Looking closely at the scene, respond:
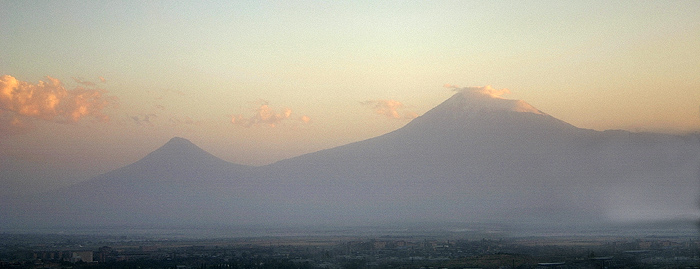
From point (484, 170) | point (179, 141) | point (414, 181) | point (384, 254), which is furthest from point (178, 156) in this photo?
point (384, 254)

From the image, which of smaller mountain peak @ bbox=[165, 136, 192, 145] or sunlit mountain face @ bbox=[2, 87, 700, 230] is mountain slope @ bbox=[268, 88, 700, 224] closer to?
sunlit mountain face @ bbox=[2, 87, 700, 230]

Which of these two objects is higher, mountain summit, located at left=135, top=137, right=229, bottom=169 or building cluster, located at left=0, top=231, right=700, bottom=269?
mountain summit, located at left=135, top=137, right=229, bottom=169

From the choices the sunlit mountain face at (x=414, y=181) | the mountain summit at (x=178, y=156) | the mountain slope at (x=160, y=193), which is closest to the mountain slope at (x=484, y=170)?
the sunlit mountain face at (x=414, y=181)

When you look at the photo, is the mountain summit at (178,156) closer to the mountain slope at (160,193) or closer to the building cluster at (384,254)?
the mountain slope at (160,193)

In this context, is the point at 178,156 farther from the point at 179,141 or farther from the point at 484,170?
the point at 484,170

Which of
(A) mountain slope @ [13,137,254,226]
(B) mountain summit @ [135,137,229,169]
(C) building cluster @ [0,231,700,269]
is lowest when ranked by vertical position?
(C) building cluster @ [0,231,700,269]

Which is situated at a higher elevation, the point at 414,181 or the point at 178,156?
the point at 178,156

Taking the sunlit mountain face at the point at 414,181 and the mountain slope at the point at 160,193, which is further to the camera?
the mountain slope at the point at 160,193

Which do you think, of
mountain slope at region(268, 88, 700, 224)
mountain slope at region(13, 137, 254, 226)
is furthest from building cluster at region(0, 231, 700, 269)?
mountain slope at region(13, 137, 254, 226)
